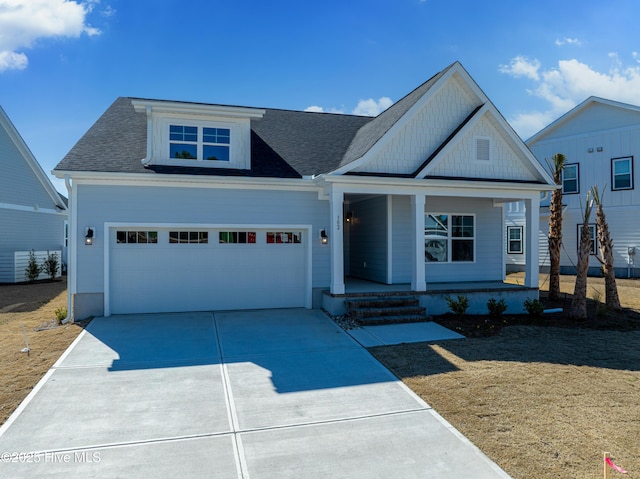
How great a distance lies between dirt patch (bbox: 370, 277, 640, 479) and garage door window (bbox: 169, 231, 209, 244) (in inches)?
218

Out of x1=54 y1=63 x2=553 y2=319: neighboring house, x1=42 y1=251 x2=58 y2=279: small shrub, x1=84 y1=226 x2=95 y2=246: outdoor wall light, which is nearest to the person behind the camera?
x1=84 y1=226 x2=95 y2=246: outdoor wall light

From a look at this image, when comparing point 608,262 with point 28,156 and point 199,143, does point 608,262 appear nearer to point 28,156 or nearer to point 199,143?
point 199,143

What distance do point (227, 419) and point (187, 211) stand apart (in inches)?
262

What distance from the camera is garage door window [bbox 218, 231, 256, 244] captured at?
417 inches

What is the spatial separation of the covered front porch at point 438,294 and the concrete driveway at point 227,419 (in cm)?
248

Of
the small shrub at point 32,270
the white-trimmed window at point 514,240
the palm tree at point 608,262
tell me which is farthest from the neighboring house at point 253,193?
the white-trimmed window at point 514,240

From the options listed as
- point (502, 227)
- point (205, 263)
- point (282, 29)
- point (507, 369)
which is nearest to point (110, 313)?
point (205, 263)

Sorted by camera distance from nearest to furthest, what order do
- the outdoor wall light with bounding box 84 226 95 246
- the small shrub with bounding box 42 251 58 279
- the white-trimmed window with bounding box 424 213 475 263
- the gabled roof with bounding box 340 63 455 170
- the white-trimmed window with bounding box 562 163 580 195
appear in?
1. the outdoor wall light with bounding box 84 226 95 246
2. the gabled roof with bounding box 340 63 455 170
3. the white-trimmed window with bounding box 424 213 475 263
4. the small shrub with bounding box 42 251 58 279
5. the white-trimmed window with bounding box 562 163 580 195

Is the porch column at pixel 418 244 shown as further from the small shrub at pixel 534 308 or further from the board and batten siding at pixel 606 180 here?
the board and batten siding at pixel 606 180

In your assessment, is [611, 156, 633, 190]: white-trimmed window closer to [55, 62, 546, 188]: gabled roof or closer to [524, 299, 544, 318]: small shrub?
[55, 62, 546, 188]: gabled roof

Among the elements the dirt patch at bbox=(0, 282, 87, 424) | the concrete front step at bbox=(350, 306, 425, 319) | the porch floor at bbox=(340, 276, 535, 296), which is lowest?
the dirt patch at bbox=(0, 282, 87, 424)

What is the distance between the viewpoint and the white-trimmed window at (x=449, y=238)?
41.9 ft

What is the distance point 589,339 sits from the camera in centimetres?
835

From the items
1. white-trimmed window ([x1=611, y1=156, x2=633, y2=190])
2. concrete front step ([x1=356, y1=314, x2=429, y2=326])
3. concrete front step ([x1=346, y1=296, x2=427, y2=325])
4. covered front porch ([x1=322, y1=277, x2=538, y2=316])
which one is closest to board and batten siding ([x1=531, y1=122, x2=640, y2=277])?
white-trimmed window ([x1=611, y1=156, x2=633, y2=190])
